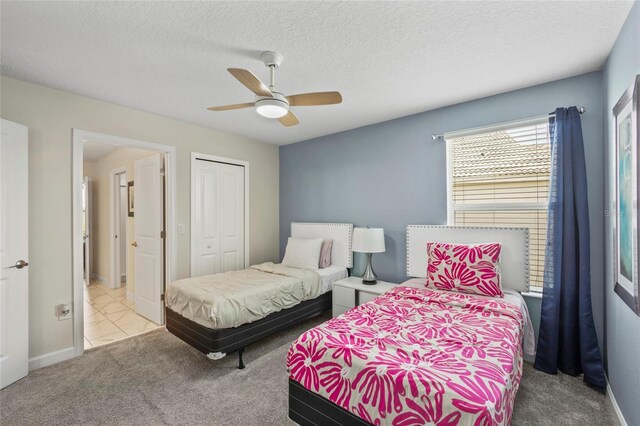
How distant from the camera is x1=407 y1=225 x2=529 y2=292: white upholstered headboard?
262 centimetres

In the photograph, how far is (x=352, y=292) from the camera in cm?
329

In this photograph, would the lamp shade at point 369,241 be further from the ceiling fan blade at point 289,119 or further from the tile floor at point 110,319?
the tile floor at point 110,319

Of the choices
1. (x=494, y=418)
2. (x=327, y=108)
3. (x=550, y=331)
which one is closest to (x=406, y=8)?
(x=327, y=108)

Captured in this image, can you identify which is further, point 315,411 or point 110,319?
point 110,319

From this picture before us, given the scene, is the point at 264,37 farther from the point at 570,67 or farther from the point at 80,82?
the point at 570,67

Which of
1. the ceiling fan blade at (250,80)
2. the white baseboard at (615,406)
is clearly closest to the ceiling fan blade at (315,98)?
the ceiling fan blade at (250,80)

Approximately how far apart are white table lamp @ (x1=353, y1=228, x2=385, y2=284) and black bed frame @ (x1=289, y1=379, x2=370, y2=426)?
73.8 inches

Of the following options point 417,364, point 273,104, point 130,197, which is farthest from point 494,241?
point 130,197

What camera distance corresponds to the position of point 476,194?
9.89ft

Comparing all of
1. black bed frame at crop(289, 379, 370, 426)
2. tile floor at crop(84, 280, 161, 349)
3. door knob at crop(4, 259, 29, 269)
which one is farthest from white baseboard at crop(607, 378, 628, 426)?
door knob at crop(4, 259, 29, 269)

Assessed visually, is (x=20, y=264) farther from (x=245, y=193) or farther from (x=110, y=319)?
(x=245, y=193)

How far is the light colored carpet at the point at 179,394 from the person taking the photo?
6.18ft

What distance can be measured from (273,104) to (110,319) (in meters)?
3.61

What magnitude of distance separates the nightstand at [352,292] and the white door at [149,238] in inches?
86.0
